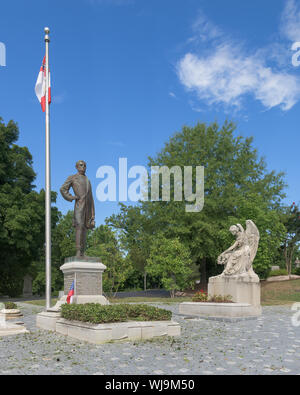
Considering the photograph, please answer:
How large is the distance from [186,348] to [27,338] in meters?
4.33

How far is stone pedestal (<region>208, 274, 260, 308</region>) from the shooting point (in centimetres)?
1612

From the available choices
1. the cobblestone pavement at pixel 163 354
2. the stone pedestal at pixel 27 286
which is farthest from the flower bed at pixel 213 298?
the stone pedestal at pixel 27 286

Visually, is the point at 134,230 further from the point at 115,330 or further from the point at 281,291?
the point at 115,330

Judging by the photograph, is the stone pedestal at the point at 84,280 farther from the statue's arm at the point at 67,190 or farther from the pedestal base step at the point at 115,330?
the statue's arm at the point at 67,190

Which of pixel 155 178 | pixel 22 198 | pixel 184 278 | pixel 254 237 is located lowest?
pixel 184 278

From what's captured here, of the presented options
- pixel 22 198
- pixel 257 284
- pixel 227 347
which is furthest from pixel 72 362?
pixel 22 198

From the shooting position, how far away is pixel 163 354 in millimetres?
7816

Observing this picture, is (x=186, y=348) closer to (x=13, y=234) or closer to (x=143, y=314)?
(x=143, y=314)

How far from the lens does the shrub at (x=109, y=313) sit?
373 inches

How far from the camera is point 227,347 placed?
877 cm

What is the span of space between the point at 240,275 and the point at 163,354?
30.7 feet

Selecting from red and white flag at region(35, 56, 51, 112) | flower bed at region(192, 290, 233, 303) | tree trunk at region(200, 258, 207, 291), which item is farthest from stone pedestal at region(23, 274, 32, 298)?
red and white flag at region(35, 56, 51, 112)

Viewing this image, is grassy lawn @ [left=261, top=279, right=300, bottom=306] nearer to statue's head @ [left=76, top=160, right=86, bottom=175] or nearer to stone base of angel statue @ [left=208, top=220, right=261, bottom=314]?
stone base of angel statue @ [left=208, top=220, right=261, bottom=314]

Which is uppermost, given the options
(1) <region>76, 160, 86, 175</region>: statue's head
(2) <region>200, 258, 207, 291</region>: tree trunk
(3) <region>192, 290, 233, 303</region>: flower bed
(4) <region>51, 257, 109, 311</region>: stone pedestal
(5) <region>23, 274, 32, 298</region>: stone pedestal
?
(1) <region>76, 160, 86, 175</region>: statue's head
